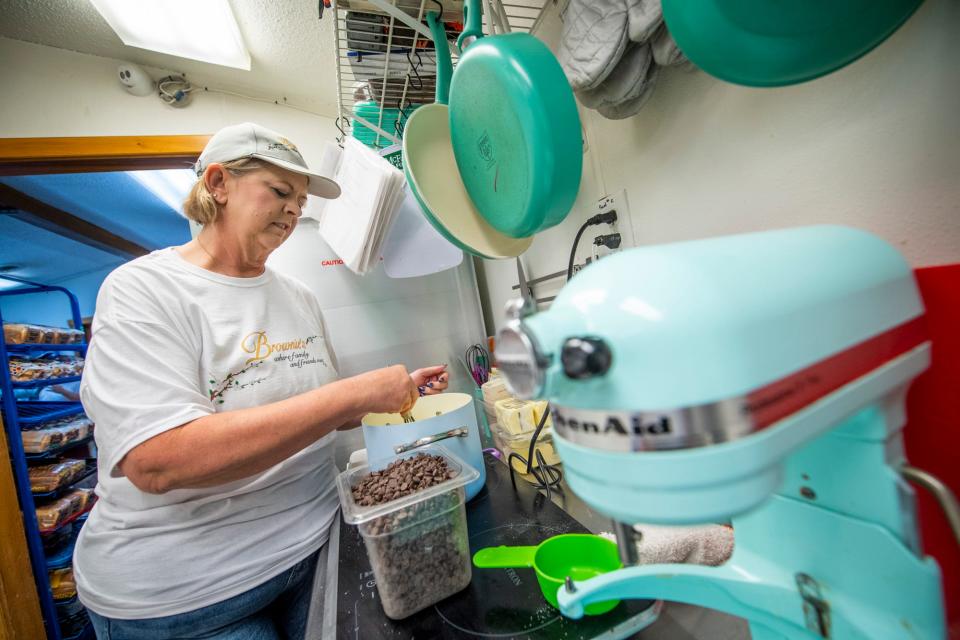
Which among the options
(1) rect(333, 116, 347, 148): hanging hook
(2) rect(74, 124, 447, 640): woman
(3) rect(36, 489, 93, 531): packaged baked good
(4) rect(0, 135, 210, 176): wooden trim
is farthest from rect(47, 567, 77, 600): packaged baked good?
(1) rect(333, 116, 347, 148): hanging hook

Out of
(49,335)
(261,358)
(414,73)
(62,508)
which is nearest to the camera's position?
(261,358)

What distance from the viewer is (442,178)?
775 mm

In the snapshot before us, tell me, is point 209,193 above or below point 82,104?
below

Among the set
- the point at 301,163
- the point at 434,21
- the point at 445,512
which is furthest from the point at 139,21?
the point at 445,512

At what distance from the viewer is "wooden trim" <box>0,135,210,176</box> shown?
1309 millimetres

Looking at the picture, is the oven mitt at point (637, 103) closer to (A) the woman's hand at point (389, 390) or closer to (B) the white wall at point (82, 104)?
(A) the woman's hand at point (389, 390)

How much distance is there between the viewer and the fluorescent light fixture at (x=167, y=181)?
213cm

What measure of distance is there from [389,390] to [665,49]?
2.27ft

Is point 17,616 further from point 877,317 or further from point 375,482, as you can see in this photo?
point 877,317

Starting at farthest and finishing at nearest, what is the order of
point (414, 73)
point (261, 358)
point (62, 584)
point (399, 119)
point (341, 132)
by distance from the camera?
point (62, 584) → point (341, 132) → point (399, 119) → point (414, 73) → point (261, 358)

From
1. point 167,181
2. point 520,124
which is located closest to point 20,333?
point 167,181

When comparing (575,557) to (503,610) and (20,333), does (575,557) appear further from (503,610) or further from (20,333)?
(20,333)

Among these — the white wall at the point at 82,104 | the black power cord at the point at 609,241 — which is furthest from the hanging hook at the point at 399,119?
the black power cord at the point at 609,241

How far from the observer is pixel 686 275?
206 mm
